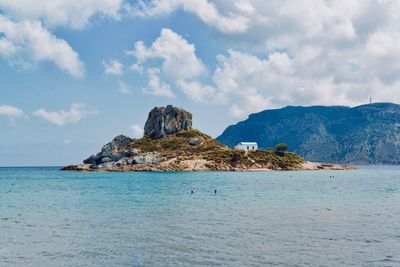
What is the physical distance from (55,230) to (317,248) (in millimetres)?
25751

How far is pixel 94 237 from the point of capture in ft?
131

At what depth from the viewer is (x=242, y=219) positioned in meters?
49.9

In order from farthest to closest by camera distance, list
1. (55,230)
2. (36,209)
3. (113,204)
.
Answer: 1. (113,204)
2. (36,209)
3. (55,230)

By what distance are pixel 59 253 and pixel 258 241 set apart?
16.4 m

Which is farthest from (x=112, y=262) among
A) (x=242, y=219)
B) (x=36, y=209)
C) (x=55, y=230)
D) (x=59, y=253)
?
(x=36, y=209)

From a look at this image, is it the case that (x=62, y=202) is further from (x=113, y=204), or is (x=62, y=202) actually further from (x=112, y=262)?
(x=112, y=262)

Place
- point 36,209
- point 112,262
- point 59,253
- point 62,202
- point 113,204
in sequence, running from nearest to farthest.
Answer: point 112,262, point 59,253, point 36,209, point 113,204, point 62,202

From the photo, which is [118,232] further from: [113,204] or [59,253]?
[113,204]

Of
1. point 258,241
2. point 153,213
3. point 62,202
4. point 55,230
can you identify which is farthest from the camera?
point 62,202

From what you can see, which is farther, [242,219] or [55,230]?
[242,219]

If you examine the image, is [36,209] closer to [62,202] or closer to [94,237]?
[62,202]

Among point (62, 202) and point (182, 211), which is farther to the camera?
point (62, 202)

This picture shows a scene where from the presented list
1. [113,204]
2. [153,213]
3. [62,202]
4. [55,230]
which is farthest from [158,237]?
[62,202]

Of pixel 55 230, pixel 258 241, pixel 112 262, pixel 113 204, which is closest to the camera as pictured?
pixel 112 262
